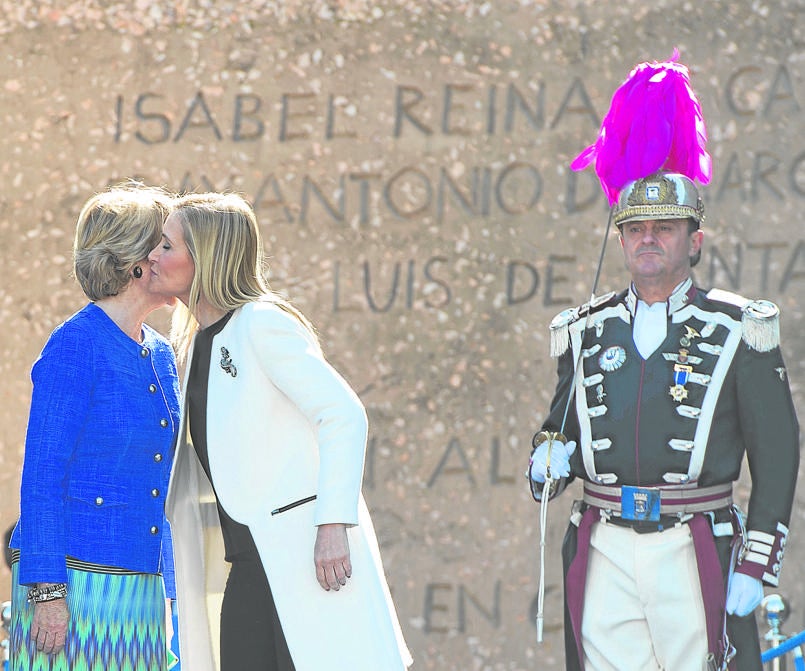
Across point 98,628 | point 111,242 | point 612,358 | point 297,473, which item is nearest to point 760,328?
point 612,358

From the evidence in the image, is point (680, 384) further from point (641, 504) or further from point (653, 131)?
point (653, 131)

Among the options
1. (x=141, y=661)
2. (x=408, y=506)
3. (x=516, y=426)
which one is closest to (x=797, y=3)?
(x=516, y=426)

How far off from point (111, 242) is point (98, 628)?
3.15 ft

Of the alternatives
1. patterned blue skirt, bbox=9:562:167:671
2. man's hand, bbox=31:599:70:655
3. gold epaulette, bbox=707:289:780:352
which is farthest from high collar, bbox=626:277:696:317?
man's hand, bbox=31:599:70:655

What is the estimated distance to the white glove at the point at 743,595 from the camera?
3566 mm

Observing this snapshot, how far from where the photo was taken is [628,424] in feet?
12.2

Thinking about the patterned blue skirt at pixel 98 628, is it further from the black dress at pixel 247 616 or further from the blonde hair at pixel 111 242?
the blonde hair at pixel 111 242

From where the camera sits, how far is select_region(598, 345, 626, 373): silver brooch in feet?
12.5

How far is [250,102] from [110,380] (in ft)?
8.43

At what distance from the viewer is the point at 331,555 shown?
3.21m

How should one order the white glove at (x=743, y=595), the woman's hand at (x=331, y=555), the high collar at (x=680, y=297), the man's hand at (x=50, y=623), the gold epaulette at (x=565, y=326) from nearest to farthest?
1. the woman's hand at (x=331, y=555)
2. the man's hand at (x=50, y=623)
3. the white glove at (x=743, y=595)
4. the high collar at (x=680, y=297)
5. the gold epaulette at (x=565, y=326)

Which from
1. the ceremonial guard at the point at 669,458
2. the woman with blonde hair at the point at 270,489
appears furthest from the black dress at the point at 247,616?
the ceremonial guard at the point at 669,458

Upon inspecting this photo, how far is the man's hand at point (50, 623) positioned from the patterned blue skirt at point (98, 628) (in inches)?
1.2

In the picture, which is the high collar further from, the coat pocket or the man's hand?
the man's hand
